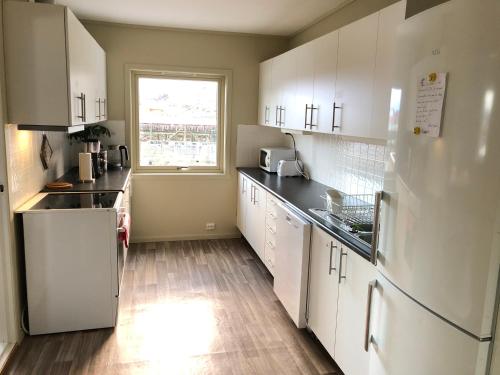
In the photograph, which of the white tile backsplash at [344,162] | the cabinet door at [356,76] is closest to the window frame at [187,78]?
the white tile backsplash at [344,162]

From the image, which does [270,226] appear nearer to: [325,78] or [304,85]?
[304,85]

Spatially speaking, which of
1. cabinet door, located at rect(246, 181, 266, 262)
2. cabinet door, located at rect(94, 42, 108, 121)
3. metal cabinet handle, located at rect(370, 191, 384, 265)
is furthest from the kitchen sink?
cabinet door, located at rect(94, 42, 108, 121)

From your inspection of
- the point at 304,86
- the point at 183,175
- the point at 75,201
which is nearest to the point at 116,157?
the point at 183,175

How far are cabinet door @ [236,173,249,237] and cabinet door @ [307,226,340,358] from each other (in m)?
1.96

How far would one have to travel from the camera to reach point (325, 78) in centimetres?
306

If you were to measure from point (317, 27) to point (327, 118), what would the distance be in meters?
1.46

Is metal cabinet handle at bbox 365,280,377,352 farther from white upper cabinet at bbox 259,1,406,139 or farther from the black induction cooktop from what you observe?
the black induction cooktop

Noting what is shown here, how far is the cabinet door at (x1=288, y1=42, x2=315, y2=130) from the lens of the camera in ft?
10.9

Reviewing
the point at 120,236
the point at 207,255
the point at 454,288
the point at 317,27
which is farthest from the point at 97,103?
the point at 454,288

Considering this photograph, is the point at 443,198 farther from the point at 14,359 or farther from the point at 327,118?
the point at 14,359

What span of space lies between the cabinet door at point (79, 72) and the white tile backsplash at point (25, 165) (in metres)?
0.37

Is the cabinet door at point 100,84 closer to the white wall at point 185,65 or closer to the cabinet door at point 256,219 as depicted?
the white wall at point 185,65

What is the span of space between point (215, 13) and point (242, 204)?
6.65 ft

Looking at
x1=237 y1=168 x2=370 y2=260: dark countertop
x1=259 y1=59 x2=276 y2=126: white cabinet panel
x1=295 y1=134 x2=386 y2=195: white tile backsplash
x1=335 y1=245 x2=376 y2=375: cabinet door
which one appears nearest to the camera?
x1=335 y1=245 x2=376 y2=375: cabinet door
